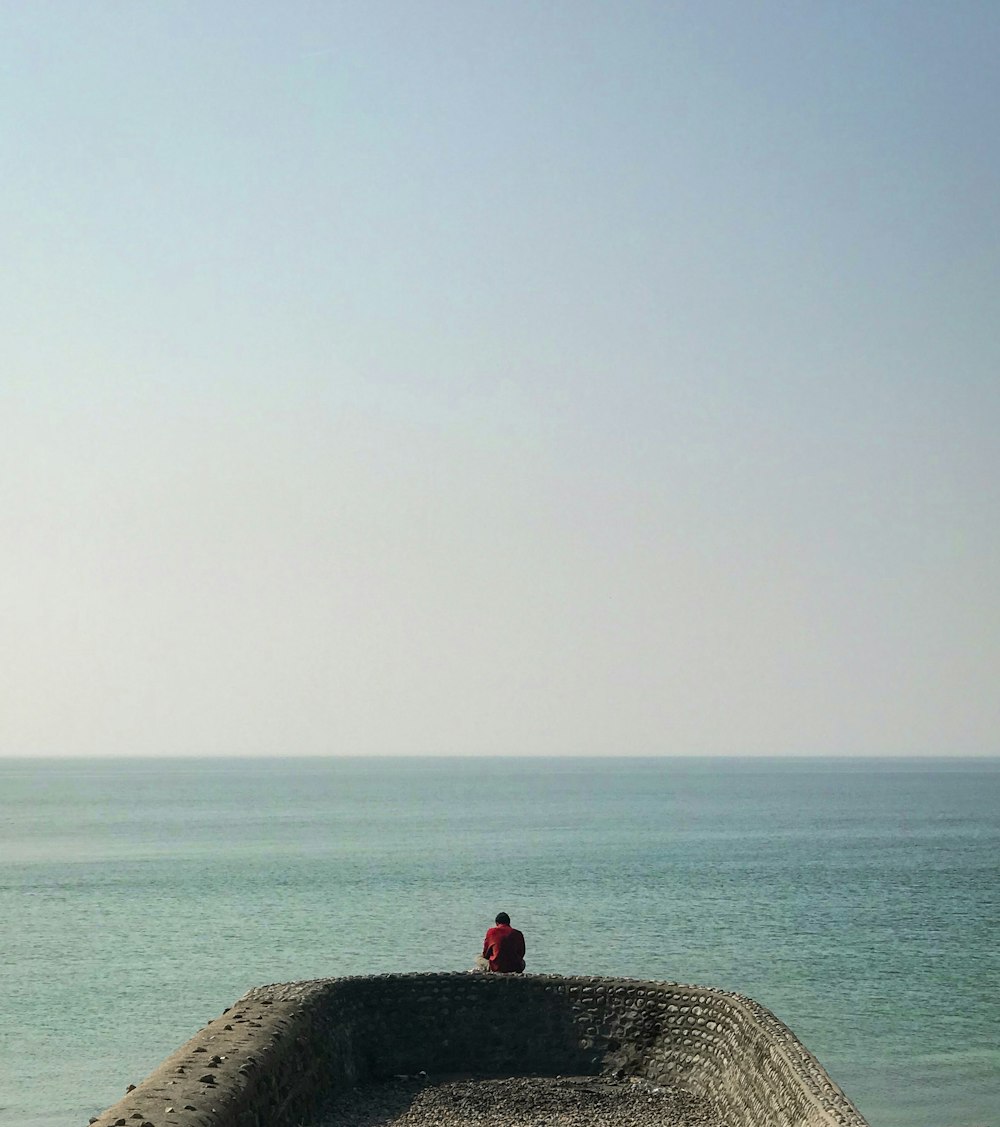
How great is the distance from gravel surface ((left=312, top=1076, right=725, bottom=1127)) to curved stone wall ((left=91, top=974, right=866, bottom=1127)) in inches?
12.2

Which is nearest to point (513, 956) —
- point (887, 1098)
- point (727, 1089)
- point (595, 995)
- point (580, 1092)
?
point (595, 995)

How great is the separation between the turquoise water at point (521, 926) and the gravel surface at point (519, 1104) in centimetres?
1230

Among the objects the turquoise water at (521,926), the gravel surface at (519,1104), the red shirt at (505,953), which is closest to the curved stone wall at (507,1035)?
the gravel surface at (519,1104)

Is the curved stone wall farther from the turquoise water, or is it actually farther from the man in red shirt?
the turquoise water

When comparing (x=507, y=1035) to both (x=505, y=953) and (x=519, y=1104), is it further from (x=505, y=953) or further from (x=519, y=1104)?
(x=519, y=1104)

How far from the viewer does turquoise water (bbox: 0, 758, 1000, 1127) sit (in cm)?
3488

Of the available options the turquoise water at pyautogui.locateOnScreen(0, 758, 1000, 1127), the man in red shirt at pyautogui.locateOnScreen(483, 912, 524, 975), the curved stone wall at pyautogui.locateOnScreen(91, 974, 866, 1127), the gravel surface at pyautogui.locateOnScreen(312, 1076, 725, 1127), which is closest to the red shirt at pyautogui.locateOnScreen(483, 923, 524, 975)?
the man in red shirt at pyautogui.locateOnScreen(483, 912, 524, 975)

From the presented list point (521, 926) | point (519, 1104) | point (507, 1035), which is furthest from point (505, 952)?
point (521, 926)

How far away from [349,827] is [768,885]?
56.3 meters

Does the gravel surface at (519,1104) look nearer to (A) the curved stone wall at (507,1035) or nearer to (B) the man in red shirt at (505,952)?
(A) the curved stone wall at (507,1035)

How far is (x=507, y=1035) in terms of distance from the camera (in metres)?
19.7

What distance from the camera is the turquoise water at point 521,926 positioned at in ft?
114

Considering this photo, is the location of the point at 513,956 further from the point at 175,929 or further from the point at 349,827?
the point at 349,827

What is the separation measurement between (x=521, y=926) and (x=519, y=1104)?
40.7m
